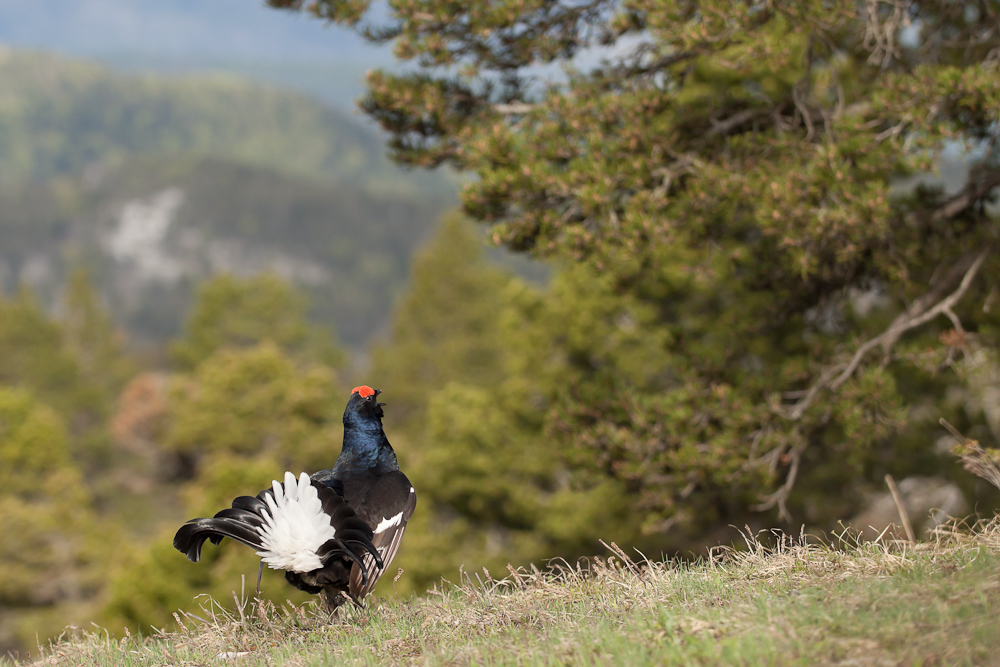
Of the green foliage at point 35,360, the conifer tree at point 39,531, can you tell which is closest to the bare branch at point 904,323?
the conifer tree at point 39,531

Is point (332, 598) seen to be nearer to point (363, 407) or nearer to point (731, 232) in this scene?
point (363, 407)

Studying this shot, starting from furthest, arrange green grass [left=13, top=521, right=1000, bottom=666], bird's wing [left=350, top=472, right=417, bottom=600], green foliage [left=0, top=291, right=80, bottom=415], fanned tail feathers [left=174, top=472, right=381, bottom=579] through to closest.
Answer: green foliage [left=0, top=291, right=80, bottom=415]
bird's wing [left=350, top=472, right=417, bottom=600]
fanned tail feathers [left=174, top=472, right=381, bottom=579]
green grass [left=13, top=521, right=1000, bottom=666]

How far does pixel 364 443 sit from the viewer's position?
18.2ft

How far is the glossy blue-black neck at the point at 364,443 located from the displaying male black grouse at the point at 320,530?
22 centimetres

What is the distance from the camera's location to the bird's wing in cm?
476

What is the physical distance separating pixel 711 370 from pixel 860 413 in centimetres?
177

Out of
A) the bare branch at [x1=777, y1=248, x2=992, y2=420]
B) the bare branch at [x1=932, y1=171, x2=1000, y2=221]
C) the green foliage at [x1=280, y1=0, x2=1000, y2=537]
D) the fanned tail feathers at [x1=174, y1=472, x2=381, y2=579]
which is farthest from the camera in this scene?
the bare branch at [x1=932, y1=171, x2=1000, y2=221]

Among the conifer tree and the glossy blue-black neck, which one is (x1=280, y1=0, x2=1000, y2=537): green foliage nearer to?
the glossy blue-black neck

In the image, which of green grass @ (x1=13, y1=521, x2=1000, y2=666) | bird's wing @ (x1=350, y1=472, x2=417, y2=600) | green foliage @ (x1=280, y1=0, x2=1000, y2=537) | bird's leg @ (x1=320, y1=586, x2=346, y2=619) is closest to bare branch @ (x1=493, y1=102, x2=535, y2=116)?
green foliage @ (x1=280, y1=0, x2=1000, y2=537)

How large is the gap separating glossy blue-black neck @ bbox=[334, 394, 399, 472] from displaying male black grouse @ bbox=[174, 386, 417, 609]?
0.72 feet

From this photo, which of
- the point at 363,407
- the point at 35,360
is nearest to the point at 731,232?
the point at 363,407

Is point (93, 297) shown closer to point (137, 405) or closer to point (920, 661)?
point (137, 405)

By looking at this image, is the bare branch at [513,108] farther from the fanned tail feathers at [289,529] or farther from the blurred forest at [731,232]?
the fanned tail feathers at [289,529]

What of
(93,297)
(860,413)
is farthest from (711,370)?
(93,297)
